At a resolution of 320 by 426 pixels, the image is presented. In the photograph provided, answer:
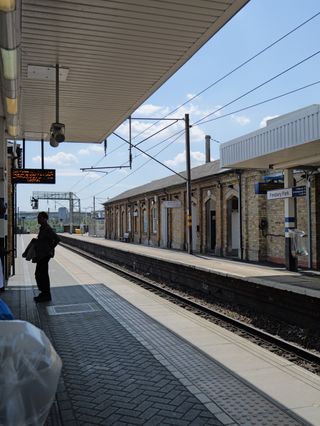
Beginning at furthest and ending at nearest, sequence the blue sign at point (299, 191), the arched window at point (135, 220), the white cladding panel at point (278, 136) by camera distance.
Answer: the arched window at point (135, 220), the blue sign at point (299, 191), the white cladding panel at point (278, 136)

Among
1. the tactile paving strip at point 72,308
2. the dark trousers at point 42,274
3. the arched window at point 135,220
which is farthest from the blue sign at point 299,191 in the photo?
the arched window at point 135,220

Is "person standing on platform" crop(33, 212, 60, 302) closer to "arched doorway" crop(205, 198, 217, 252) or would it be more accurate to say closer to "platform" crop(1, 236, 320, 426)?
"platform" crop(1, 236, 320, 426)

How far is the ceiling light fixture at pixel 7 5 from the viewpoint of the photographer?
4.60 meters

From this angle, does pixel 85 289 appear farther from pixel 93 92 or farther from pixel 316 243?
pixel 316 243

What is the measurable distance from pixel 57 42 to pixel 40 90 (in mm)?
2471

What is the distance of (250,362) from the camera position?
20.0 feet

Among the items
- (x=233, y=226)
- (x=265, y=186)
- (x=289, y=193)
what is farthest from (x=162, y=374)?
(x=233, y=226)

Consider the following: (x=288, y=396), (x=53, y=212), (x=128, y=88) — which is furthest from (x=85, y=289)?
(x=53, y=212)

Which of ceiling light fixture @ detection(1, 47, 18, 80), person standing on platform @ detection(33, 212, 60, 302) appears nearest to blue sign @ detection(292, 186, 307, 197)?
person standing on platform @ detection(33, 212, 60, 302)

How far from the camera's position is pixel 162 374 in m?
5.34

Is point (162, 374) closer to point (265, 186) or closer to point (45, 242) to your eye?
point (45, 242)

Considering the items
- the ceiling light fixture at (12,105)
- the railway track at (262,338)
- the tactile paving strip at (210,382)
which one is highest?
the ceiling light fixture at (12,105)

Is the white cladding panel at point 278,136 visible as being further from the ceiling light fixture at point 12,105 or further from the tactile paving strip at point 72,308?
the ceiling light fixture at point 12,105

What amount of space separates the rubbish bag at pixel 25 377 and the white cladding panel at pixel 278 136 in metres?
10.2
